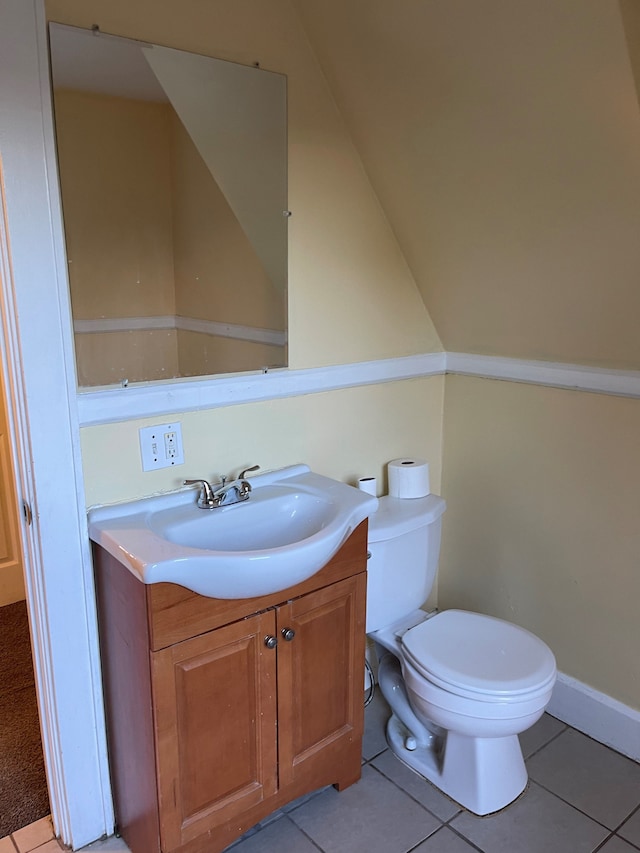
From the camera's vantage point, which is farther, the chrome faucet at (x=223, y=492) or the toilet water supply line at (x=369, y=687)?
the toilet water supply line at (x=369, y=687)

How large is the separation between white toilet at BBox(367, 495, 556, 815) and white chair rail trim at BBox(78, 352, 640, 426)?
16.6 inches

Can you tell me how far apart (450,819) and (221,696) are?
77 centimetres

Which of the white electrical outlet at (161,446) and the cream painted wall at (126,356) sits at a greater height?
the cream painted wall at (126,356)

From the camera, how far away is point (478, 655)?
1.85 m

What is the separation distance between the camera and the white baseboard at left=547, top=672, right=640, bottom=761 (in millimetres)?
2020

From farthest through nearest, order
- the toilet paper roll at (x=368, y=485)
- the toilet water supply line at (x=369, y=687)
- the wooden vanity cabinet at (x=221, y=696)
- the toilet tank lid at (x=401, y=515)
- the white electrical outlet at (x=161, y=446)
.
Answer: the toilet water supply line at (x=369, y=687)
the toilet paper roll at (x=368, y=485)
the toilet tank lid at (x=401, y=515)
the white electrical outlet at (x=161, y=446)
the wooden vanity cabinet at (x=221, y=696)

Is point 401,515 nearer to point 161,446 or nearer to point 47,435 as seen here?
point 161,446

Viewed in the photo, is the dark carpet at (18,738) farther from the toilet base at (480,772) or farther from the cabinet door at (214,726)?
the toilet base at (480,772)

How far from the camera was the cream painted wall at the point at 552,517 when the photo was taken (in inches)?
77.8

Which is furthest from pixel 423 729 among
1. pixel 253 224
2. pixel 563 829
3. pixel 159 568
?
pixel 253 224

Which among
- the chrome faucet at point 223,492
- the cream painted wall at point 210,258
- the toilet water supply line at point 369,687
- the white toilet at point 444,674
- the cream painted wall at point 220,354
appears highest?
the cream painted wall at point 210,258

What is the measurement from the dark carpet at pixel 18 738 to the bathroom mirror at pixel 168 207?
1200mm

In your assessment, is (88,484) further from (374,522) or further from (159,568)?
(374,522)

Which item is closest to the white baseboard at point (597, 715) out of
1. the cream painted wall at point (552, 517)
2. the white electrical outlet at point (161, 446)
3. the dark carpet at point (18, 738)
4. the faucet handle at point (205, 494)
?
the cream painted wall at point (552, 517)
